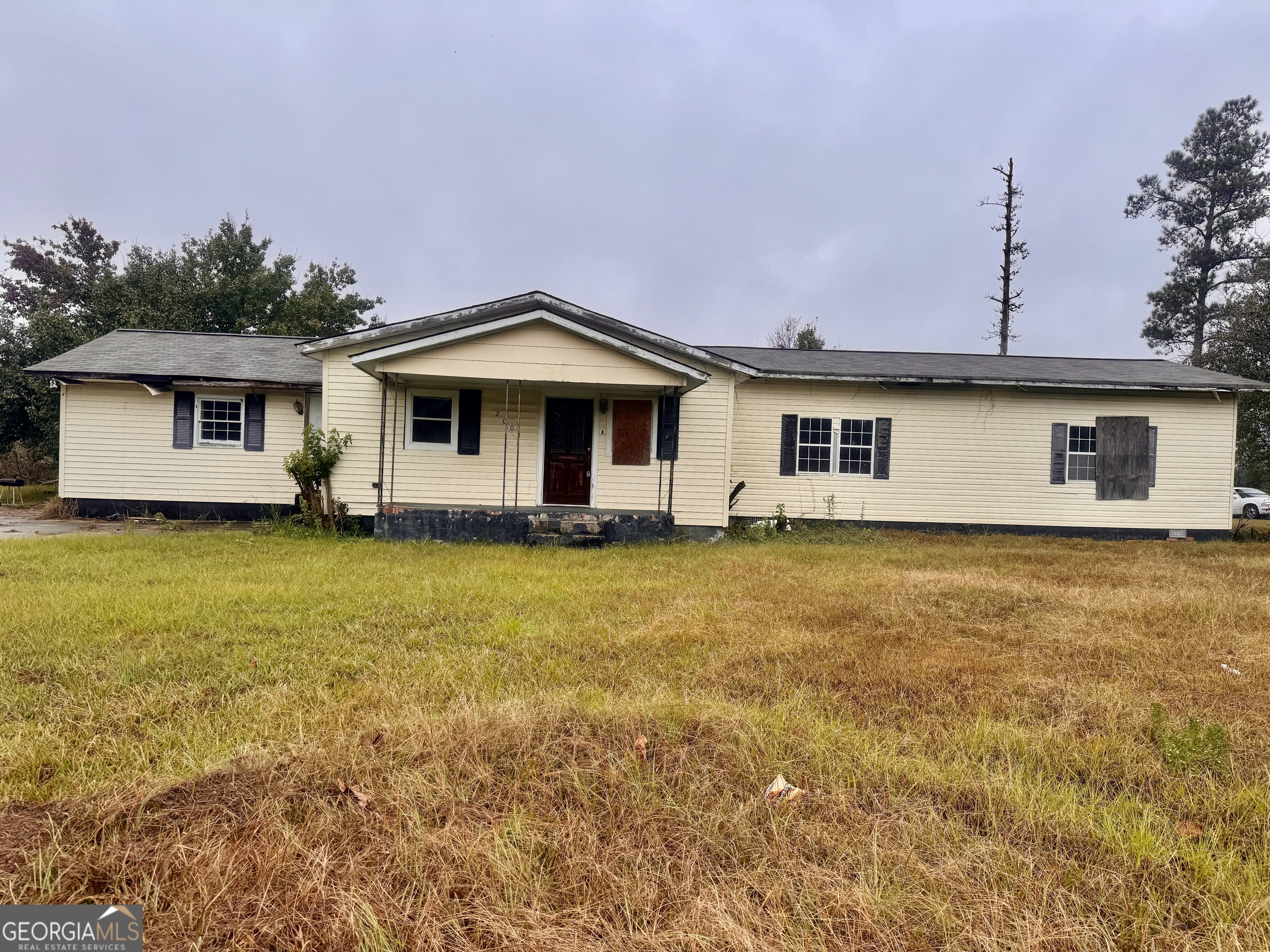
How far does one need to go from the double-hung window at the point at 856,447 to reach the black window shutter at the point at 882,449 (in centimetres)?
10

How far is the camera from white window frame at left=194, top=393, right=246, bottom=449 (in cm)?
1316

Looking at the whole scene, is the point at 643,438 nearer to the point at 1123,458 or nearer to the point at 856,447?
the point at 856,447

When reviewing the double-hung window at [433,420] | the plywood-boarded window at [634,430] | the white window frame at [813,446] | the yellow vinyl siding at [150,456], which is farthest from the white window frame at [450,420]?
the white window frame at [813,446]

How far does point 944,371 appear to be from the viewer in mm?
13945

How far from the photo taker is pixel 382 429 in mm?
10602

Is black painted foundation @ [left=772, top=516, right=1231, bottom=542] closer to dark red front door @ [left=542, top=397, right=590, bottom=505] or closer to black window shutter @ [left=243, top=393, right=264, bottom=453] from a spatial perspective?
dark red front door @ [left=542, top=397, right=590, bottom=505]

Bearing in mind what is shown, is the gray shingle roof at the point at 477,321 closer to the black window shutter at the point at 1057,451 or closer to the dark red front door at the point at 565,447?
the dark red front door at the point at 565,447

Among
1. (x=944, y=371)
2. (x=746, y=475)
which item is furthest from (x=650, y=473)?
(x=944, y=371)

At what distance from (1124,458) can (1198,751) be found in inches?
539

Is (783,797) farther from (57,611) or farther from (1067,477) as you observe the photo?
(1067,477)

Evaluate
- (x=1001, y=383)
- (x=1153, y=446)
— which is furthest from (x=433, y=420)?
(x=1153, y=446)

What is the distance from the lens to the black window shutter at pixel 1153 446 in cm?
1370

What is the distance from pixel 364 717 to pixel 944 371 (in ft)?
46.0
